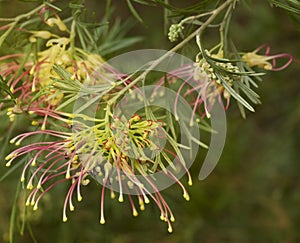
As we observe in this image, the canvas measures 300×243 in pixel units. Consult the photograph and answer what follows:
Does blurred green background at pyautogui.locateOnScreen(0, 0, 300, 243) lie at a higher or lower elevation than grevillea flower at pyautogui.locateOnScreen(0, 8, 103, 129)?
lower

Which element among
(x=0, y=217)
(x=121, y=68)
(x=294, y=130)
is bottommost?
(x=0, y=217)

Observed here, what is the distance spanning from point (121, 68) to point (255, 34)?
78cm

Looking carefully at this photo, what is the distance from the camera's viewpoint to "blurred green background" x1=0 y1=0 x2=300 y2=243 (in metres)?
1.45

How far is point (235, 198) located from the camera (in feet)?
4.87

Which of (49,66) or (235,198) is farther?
(235,198)

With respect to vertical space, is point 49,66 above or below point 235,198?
above

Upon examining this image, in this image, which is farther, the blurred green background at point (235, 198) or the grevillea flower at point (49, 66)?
the blurred green background at point (235, 198)

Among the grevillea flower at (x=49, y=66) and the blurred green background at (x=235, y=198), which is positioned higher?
the grevillea flower at (x=49, y=66)

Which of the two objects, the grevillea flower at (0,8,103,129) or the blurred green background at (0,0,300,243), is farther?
the blurred green background at (0,0,300,243)

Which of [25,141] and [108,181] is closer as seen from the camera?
[108,181]

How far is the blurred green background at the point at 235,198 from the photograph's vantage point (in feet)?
4.74

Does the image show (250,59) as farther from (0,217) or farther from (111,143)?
(0,217)

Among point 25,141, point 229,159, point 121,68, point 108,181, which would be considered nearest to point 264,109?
point 229,159

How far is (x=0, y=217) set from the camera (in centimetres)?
147
